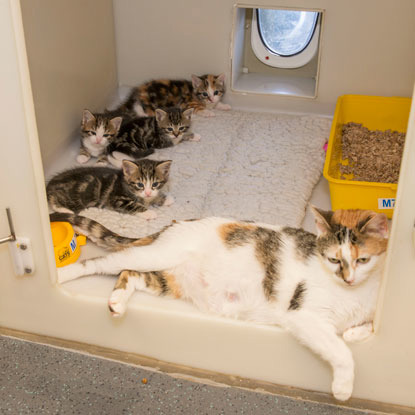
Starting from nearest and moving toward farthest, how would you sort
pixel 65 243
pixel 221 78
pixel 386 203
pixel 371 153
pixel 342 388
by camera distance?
1. pixel 342 388
2. pixel 65 243
3. pixel 386 203
4. pixel 371 153
5. pixel 221 78

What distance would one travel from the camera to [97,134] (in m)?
2.83

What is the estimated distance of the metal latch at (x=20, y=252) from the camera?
5.67ft

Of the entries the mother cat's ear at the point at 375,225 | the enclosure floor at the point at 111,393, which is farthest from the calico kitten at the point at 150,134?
the mother cat's ear at the point at 375,225

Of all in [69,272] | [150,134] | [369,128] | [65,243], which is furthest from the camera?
[369,128]

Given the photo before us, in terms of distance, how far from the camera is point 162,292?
1806 millimetres

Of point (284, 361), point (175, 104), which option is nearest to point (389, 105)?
point (175, 104)

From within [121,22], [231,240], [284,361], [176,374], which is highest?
[121,22]

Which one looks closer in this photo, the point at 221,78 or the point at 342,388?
the point at 342,388

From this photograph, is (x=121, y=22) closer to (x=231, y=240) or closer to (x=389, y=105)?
(x=389, y=105)

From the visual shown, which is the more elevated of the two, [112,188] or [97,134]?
[97,134]

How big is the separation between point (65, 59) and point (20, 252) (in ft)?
4.60

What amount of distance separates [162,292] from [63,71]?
1512 millimetres

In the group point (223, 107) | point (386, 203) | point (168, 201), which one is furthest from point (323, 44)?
point (168, 201)

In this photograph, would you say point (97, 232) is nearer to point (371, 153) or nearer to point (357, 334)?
point (357, 334)
